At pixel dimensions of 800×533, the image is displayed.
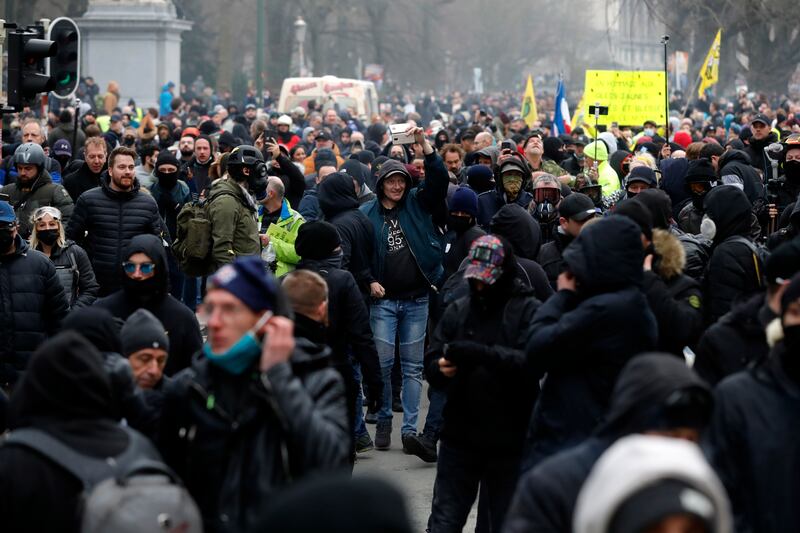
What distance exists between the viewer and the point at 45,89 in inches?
461

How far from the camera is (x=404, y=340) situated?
384 inches

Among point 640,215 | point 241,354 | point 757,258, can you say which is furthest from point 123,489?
point 757,258

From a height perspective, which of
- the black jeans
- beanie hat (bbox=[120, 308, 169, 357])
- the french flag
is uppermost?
the french flag

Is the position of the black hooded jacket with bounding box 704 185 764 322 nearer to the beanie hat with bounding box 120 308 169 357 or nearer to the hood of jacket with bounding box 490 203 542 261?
the hood of jacket with bounding box 490 203 542 261

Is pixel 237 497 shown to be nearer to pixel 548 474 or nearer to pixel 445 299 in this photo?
pixel 548 474

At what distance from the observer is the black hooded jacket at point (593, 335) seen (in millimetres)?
5508

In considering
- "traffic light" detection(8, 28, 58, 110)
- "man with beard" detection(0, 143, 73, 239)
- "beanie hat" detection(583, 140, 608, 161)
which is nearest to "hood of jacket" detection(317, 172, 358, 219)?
"man with beard" detection(0, 143, 73, 239)

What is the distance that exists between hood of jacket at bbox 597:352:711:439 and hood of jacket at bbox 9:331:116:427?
4.54ft

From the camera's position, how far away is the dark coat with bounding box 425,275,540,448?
247 inches

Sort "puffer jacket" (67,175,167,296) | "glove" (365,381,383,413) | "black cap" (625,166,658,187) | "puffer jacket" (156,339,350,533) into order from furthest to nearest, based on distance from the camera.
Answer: "black cap" (625,166,658,187), "puffer jacket" (67,175,167,296), "glove" (365,381,383,413), "puffer jacket" (156,339,350,533)

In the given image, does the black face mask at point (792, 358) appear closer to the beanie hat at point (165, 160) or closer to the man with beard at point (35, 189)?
the man with beard at point (35, 189)

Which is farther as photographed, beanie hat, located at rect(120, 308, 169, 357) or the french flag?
the french flag

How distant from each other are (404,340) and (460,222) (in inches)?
Answer: 33.6

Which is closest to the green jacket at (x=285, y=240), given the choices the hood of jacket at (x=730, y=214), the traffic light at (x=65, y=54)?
the hood of jacket at (x=730, y=214)
